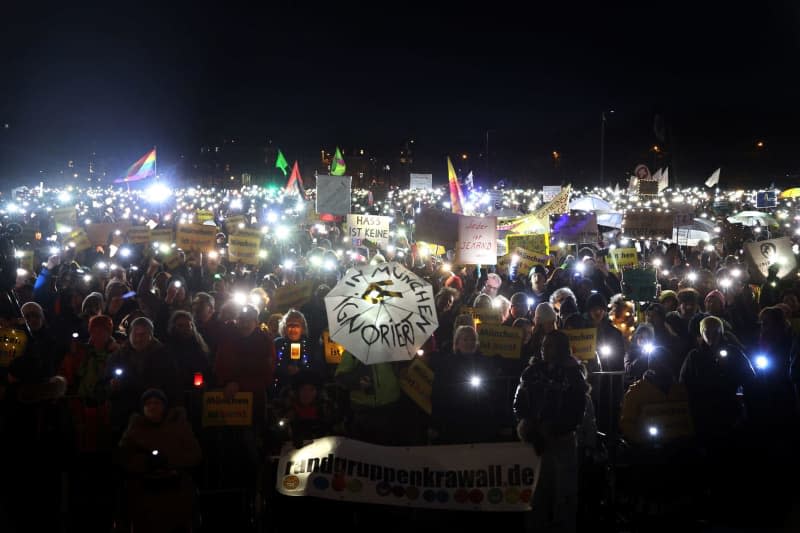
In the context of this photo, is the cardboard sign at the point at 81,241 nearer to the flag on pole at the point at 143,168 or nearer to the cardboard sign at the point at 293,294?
the cardboard sign at the point at 293,294

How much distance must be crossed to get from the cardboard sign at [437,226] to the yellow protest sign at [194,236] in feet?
12.7

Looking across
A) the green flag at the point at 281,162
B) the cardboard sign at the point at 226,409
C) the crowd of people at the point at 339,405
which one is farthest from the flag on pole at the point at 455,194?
the green flag at the point at 281,162

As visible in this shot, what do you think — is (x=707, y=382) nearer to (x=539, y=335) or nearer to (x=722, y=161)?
(x=539, y=335)

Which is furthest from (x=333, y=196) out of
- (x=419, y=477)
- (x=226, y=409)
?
(x=419, y=477)

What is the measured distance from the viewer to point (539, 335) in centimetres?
792

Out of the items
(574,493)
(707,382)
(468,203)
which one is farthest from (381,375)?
(468,203)

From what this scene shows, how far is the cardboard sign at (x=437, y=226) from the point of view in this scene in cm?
1262

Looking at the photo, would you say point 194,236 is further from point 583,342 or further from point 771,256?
point 771,256

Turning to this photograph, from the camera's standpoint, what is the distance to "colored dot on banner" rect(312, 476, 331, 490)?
5273 mm

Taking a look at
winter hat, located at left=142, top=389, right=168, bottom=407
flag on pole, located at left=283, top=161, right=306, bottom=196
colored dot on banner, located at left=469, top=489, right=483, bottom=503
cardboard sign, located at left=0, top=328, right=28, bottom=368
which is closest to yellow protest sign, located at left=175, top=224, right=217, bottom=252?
cardboard sign, located at left=0, top=328, right=28, bottom=368

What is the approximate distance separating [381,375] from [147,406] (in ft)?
6.73

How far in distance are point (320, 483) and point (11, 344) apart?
394 cm

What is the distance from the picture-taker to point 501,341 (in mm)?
7586

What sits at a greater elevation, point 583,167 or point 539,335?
point 583,167
